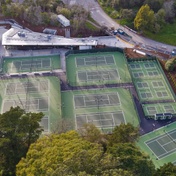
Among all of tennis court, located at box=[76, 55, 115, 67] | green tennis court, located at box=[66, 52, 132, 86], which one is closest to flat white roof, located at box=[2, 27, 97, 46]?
green tennis court, located at box=[66, 52, 132, 86]

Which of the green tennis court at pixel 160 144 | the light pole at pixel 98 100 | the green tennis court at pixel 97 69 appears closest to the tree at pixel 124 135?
the green tennis court at pixel 160 144

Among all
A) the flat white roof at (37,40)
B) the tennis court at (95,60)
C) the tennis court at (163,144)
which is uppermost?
the flat white roof at (37,40)

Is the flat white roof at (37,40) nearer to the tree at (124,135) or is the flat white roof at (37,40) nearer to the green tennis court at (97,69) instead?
the green tennis court at (97,69)

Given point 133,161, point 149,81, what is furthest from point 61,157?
point 149,81

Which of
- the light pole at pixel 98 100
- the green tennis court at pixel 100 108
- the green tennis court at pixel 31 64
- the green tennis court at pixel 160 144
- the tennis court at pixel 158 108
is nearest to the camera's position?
the green tennis court at pixel 160 144

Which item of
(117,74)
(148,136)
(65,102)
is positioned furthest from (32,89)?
(148,136)

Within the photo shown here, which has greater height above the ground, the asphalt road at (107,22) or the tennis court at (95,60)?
the asphalt road at (107,22)

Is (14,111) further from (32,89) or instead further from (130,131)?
(32,89)

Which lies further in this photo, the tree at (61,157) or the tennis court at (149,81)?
the tennis court at (149,81)
